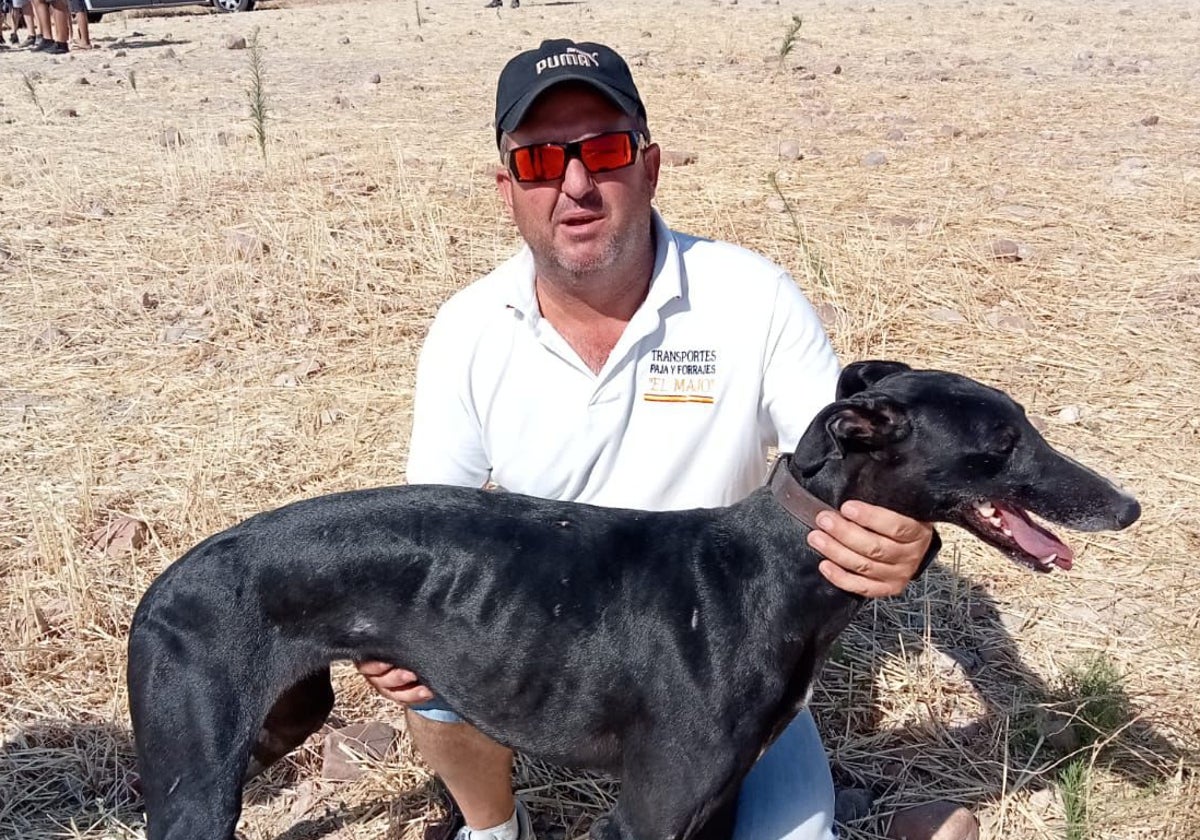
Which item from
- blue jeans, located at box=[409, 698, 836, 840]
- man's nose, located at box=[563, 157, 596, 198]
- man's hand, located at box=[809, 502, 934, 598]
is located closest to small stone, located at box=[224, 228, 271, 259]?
man's nose, located at box=[563, 157, 596, 198]

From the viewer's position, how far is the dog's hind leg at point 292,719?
10.1 feet

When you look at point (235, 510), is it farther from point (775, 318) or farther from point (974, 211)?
point (974, 211)

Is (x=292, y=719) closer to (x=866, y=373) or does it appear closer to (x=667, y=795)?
(x=667, y=795)

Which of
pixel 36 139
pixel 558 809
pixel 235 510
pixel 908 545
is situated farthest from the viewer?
pixel 36 139

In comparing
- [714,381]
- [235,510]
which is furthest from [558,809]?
[235,510]

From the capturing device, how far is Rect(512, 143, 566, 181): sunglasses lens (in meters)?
3.41

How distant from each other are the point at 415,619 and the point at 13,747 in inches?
77.9

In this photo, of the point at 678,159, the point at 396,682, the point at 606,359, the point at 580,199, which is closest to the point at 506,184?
the point at 580,199

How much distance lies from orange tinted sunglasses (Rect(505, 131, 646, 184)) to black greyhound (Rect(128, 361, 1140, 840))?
3.41 ft

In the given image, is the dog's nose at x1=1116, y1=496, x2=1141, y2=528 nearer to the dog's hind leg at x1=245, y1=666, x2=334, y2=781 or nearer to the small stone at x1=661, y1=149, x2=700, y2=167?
the dog's hind leg at x1=245, y1=666, x2=334, y2=781

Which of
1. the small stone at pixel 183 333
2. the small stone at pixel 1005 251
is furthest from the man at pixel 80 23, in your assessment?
the small stone at pixel 1005 251

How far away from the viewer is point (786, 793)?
3318mm

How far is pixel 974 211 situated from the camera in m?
8.22

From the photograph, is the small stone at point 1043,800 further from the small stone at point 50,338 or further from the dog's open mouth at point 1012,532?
the small stone at point 50,338
